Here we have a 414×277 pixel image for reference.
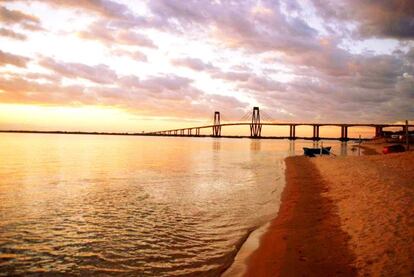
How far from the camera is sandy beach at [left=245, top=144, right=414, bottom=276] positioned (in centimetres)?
645

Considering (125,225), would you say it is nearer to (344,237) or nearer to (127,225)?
(127,225)

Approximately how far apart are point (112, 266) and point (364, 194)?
981 centimetres

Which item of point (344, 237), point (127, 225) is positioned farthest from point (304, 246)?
point (127, 225)

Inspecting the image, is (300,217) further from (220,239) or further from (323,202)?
(220,239)

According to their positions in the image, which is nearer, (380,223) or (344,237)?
(344,237)

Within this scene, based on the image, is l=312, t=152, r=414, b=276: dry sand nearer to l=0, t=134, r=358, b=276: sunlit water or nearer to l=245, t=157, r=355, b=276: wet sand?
l=245, t=157, r=355, b=276: wet sand

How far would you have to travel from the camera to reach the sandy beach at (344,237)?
6.45 m

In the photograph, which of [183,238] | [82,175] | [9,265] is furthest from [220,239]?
[82,175]

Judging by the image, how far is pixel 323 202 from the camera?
13.4 metres

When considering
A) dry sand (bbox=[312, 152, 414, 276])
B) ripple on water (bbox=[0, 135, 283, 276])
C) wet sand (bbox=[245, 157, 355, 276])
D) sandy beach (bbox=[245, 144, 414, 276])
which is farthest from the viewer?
ripple on water (bbox=[0, 135, 283, 276])

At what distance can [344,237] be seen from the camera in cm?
838

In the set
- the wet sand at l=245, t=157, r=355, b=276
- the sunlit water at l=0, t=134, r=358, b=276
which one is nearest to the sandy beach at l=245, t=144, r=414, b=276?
the wet sand at l=245, t=157, r=355, b=276

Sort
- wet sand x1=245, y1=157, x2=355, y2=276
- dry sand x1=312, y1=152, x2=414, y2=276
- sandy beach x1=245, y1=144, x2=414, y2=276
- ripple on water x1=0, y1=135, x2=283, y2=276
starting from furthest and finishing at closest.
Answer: ripple on water x1=0, y1=135, x2=283, y2=276 → wet sand x1=245, y1=157, x2=355, y2=276 → sandy beach x1=245, y1=144, x2=414, y2=276 → dry sand x1=312, y1=152, x2=414, y2=276

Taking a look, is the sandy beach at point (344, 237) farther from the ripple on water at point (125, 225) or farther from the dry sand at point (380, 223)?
the ripple on water at point (125, 225)
